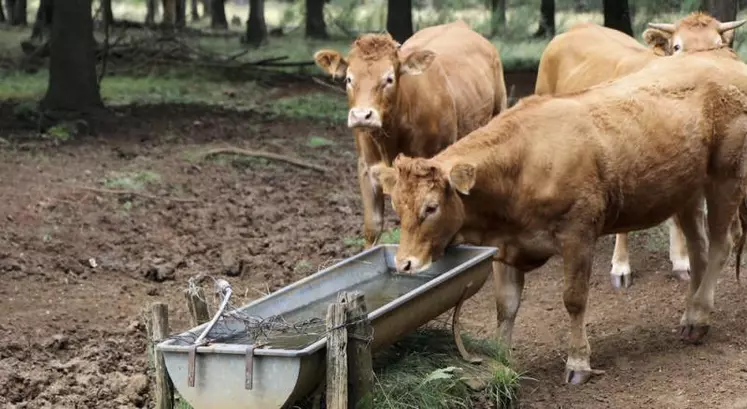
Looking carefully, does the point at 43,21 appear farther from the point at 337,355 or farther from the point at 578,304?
the point at 337,355

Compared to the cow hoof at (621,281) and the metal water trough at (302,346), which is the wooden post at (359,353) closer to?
the metal water trough at (302,346)

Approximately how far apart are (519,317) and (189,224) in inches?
149

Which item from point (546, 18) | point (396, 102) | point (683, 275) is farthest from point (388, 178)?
point (546, 18)

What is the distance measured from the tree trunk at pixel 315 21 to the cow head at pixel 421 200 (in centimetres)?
2929

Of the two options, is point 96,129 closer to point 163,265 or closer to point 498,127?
point 163,265

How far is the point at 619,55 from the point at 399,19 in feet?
42.0

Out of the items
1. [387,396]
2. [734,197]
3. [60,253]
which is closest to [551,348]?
[734,197]

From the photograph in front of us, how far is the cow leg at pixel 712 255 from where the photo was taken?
8336mm

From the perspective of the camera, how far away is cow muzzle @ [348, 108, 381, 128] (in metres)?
8.79

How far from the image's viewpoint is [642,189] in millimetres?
7836

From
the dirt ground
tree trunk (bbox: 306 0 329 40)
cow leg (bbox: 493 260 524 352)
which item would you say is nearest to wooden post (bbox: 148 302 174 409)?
the dirt ground

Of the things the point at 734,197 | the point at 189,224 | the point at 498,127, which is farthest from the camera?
the point at 189,224

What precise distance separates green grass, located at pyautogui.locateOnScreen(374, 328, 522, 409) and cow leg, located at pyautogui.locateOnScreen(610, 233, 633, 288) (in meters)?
2.77

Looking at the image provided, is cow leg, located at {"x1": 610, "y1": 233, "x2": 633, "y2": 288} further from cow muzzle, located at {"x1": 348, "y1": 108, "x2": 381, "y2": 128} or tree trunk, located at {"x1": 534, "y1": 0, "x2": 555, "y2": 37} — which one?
tree trunk, located at {"x1": 534, "y1": 0, "x2": 555, "y2": 37}
